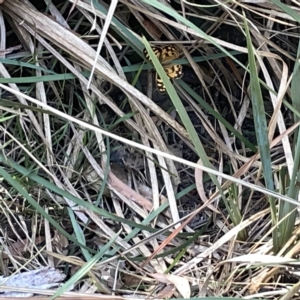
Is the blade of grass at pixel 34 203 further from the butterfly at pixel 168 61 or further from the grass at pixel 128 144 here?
the butterfly at pixel 168 61

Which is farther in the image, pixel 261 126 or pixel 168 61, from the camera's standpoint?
pixel 168 61

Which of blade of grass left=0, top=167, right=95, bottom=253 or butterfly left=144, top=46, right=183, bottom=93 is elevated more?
butterfly left=144, top=46, right=183, bottom=93

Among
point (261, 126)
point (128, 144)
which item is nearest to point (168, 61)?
point (128, 144)

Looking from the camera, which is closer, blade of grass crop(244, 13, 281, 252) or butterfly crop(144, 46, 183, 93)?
blade of grass crop(244, 13, 281, 252)

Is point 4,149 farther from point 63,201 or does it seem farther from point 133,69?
point 133,69

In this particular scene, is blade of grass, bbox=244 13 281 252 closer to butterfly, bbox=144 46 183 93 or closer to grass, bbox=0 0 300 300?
grass, bbox=0 0 300 300

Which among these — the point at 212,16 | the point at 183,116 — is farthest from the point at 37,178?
the point at 212,16

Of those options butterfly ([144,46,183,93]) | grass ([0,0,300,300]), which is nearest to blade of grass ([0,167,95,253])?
grass ([0,0,300,300])

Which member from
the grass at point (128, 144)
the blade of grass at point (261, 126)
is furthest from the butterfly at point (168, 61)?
the blade of grass at point (261, 126)

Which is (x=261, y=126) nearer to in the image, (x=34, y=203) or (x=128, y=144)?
(x=128, y=144)
